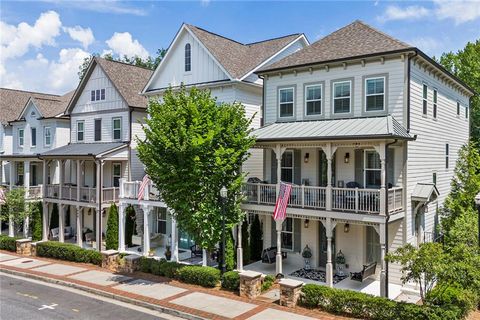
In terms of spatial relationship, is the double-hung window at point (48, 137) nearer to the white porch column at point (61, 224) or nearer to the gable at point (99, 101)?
the gable at point (99, 101)

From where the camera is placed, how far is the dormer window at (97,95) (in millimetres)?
29109

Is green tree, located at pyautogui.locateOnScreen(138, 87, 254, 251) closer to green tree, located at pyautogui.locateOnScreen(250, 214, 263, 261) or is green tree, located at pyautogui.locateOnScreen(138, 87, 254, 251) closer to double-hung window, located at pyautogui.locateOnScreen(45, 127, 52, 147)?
green tree, located at pyautogui.locateOnScreen(250, 214, 263, 261)

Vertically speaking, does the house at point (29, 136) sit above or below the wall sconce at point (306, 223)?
above

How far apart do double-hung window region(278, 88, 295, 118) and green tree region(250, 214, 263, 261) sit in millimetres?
5686

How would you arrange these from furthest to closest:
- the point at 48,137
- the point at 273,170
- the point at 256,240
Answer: the point at 48,137 → the point at 256,240 → the point at 273,170

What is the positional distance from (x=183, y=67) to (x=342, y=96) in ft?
35.2

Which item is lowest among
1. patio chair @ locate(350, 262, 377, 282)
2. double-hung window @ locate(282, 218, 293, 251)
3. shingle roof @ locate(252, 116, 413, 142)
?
patio chair @ locate(350, 262, 377, 282)

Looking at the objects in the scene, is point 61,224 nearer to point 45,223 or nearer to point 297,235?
point 45,223

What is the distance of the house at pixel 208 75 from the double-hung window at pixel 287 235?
3.52 m

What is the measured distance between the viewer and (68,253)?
75.0ft

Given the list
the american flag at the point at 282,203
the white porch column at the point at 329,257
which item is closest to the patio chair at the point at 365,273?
the white porch column at the point at 329,257

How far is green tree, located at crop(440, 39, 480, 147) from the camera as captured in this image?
35.3m

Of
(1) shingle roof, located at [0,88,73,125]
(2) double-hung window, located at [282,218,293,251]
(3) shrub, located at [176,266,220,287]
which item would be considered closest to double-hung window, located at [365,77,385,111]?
(2) double-hung window, located at [282,218,293,251]

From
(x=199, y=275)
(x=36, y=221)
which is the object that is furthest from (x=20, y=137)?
(x=199, y=275)
